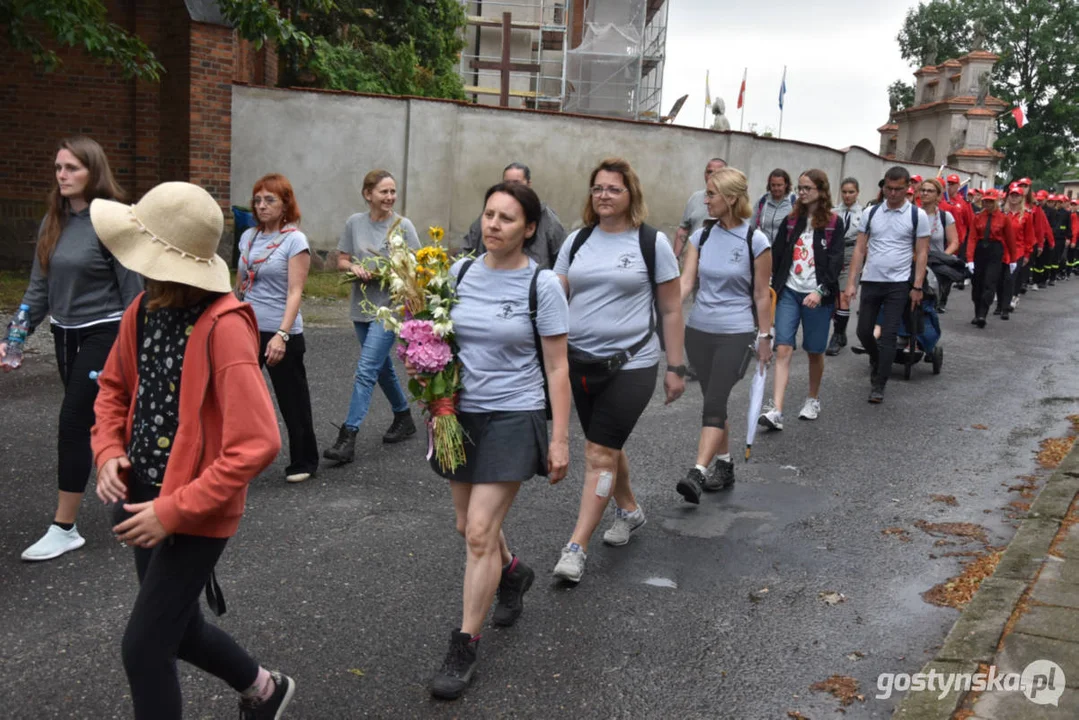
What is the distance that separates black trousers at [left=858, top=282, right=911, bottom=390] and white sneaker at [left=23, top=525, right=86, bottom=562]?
7.02 metres

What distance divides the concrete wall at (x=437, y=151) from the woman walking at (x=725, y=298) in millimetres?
10644

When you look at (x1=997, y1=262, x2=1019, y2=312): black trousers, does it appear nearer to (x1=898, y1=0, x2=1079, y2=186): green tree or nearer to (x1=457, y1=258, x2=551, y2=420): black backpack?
(x1=457, y1=258, x2=551, y2=420): black backpack

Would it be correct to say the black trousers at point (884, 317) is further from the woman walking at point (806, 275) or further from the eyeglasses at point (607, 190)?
the eyeglasses at point (607, 190)

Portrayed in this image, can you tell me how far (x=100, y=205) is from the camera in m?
3.04

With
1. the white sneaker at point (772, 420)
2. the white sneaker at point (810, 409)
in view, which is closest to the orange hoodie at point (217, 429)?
the white sneaker at point (772, 420)

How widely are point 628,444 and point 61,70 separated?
1140 centimetres

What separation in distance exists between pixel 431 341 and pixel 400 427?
3750 mm

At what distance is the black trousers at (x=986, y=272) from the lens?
16094 mm

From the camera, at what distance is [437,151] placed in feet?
56.4

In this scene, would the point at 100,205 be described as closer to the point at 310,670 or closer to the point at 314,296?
the point at 310,670

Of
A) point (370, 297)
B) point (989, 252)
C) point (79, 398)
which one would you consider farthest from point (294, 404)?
point (989, 252)

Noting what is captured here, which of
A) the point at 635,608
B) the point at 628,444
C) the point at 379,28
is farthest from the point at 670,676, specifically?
the point at 379,28

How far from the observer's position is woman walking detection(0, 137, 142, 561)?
5.01m

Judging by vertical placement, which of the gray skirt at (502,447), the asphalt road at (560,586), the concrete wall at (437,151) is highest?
the concrete wall at (437,151)
